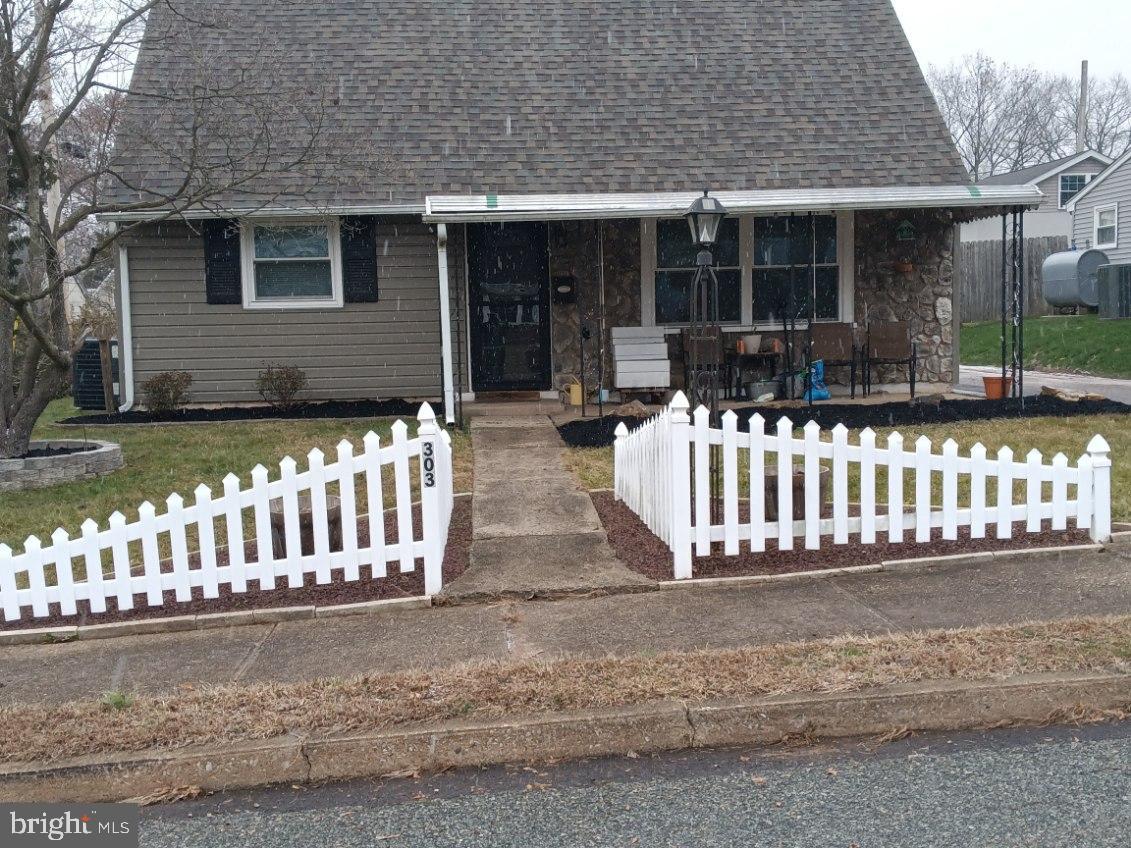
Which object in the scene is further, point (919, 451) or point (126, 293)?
point (126, 293)

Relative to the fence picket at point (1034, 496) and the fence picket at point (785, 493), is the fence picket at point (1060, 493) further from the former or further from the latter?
the fence picket at point (785, 493)

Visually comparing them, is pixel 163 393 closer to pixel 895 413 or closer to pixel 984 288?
pixel 895 413

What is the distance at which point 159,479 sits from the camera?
9.47 m

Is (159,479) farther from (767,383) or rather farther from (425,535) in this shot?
(767,383)

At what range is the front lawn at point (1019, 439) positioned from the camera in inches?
350

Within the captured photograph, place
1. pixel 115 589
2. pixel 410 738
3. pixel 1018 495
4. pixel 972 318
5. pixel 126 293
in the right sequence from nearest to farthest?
1. pixel 410 738
2. pixel 115 589
3. pixel 1018 495
4. pixel 126 293
5. pixel 972 318

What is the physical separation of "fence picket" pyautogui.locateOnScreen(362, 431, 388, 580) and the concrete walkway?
42 centimetres

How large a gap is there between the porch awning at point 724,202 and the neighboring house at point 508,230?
87 cm

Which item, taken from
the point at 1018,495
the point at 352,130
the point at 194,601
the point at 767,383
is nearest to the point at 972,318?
the point at 767,383

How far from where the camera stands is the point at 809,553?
660 cm

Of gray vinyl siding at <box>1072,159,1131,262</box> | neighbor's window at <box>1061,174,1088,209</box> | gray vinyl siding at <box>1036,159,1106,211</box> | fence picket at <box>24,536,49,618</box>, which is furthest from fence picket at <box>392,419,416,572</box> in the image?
neighbor's window at <box>1061,174,1088,209</box>

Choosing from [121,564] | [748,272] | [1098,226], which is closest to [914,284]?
[748,272]

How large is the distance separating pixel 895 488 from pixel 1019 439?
4.49 meters

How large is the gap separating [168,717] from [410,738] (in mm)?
1044
